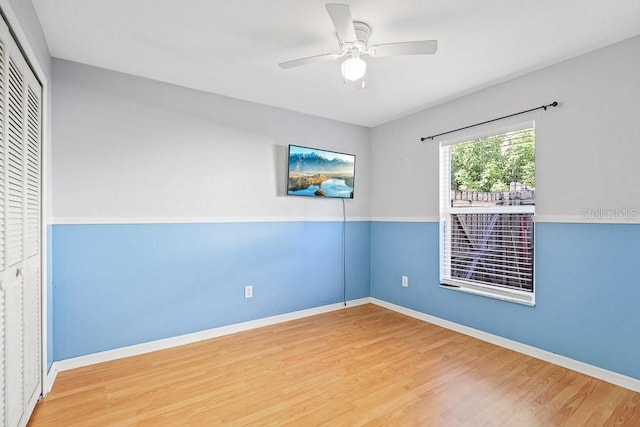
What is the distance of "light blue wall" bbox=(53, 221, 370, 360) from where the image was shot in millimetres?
2354

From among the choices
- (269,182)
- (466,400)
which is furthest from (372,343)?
(269,182)

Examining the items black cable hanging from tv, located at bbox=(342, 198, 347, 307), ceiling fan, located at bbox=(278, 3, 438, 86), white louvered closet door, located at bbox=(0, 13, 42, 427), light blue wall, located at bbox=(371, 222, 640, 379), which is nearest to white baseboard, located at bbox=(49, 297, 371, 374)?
black cable hanging from tv, located at bbox=(342, 198, 347, 307)

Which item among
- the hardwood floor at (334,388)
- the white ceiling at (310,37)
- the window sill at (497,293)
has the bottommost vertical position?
the hardwood floor at (334,388)

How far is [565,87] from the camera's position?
2344 millimetres

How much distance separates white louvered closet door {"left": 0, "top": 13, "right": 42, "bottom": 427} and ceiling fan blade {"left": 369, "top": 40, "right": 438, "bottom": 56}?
1770mm

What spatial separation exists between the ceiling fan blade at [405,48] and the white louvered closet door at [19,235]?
177cm

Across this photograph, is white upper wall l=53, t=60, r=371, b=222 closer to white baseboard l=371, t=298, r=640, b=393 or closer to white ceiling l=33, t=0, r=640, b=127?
white ceiling l=33, t=0, r=640, b=127

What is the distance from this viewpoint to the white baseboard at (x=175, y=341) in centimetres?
233

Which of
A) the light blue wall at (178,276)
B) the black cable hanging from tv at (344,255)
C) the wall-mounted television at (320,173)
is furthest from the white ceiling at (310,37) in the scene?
the black cable hanging from tv at (344,255)

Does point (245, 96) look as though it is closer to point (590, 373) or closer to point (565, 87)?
point (565, 87)

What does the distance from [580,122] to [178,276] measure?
3351 millimetres

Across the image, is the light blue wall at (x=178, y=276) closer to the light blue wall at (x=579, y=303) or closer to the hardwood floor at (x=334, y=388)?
the hardwood floor at (x=334, y=388)

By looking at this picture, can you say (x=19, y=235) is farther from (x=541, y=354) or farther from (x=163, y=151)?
(x=541, y=354)

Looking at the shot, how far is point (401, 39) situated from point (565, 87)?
133 cm
